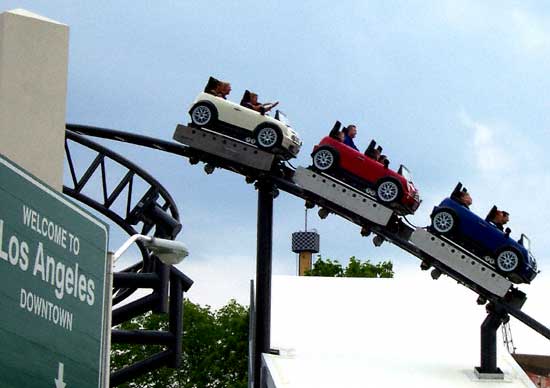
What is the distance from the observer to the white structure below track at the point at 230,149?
957 inches

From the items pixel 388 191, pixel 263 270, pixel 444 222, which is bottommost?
pixel 263 270

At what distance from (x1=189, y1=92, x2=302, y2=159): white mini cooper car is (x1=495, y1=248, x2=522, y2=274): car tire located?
456cm

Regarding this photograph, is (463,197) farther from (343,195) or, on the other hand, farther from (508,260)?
(343,195)

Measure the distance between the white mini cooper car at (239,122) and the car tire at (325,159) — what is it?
0.55 meters

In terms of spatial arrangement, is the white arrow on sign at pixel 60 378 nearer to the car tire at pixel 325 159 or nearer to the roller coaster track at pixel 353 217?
the roller coaster track at pixel 353 217

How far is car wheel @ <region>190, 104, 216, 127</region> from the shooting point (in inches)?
960

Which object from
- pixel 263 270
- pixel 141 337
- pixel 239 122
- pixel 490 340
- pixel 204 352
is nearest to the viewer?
pixel 141 337

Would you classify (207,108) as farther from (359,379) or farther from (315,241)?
(315,241)

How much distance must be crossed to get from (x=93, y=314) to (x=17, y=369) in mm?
1165

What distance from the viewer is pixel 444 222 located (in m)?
24.4

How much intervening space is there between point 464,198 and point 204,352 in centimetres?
2488

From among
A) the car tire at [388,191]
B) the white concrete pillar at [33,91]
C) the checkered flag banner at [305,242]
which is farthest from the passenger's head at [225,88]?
the checkered flag banner at [305,242]

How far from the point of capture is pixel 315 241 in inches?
2724

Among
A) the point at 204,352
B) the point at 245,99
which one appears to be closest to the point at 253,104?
the point at 245,99
